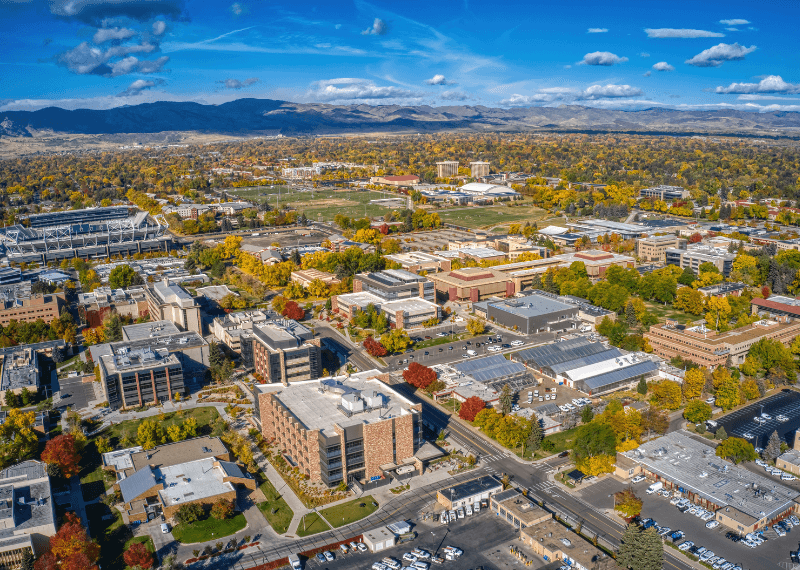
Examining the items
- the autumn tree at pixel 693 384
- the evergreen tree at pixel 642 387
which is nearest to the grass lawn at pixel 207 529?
the evergreen tree at pixel 642 387

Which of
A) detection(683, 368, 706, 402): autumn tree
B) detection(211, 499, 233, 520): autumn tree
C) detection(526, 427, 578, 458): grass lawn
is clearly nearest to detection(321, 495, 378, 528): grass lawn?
detection(211, 499, 233, 520): autumn tree

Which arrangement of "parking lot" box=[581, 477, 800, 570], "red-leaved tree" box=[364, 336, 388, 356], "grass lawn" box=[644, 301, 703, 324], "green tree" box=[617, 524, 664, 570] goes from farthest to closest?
"grass lawn" box=[644, 301, 703, 324], "red-leaved tree" box=[364, 336, 388, 356], "parking lot" box=[581, 477, 800, 570], "green tree" box=[617, 524, 664, 570]

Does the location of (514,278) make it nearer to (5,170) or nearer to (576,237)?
(576,237)

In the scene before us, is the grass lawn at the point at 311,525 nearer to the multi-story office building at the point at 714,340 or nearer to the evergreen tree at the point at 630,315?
the multi-story office building at the point at 714,340

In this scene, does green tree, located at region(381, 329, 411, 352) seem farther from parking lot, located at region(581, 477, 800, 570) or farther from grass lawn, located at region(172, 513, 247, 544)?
grass lawn, located at region(172, 513, 247, 544)

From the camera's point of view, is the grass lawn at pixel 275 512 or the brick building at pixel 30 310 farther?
the brick building at pixel 30 310

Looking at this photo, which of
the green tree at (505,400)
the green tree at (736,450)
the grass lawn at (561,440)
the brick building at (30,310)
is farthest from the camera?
the brick building at (30,310)

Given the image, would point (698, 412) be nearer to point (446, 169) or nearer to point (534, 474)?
point (534, 474)

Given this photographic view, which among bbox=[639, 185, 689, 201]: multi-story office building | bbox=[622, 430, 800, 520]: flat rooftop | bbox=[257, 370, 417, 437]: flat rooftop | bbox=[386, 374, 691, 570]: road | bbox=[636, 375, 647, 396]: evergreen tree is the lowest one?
bbox=[386, 374, 691, 570]: road
